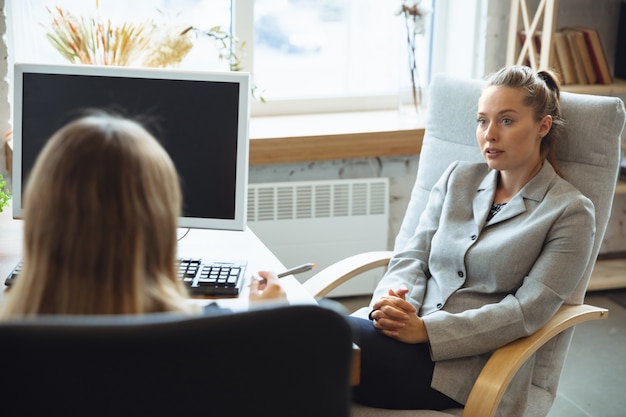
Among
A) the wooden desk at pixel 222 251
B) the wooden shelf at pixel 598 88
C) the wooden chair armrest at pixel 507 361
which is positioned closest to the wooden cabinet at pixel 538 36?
the wooden shelf at pixel 598 88

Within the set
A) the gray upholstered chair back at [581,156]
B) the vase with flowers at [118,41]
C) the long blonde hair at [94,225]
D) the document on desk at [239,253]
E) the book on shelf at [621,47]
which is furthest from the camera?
A: the book on shelf at [621,47]

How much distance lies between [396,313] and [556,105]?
64 cm

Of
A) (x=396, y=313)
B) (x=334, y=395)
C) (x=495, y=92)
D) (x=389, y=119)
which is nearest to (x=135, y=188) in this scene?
(x=334, y=395)

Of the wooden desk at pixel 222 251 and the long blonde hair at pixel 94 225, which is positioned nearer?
the long blonde hair at pixel 94 225

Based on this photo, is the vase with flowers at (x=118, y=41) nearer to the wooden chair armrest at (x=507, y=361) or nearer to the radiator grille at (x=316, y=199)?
the radiator grille at (x=316, y=199)

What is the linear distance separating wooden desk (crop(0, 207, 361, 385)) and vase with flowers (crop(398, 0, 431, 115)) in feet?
4.72

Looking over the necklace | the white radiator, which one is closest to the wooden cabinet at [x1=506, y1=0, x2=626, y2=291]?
the white radiator

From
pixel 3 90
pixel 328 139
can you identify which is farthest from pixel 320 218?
pixel 3 90

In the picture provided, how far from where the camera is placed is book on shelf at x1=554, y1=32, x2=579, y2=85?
130 inches

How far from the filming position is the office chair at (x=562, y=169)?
6.15 ft

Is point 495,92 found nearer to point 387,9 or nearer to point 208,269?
point 208,269

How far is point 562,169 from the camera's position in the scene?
7.08ft

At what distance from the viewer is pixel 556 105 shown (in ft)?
6.99

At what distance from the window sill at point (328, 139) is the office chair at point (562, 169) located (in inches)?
28.0
